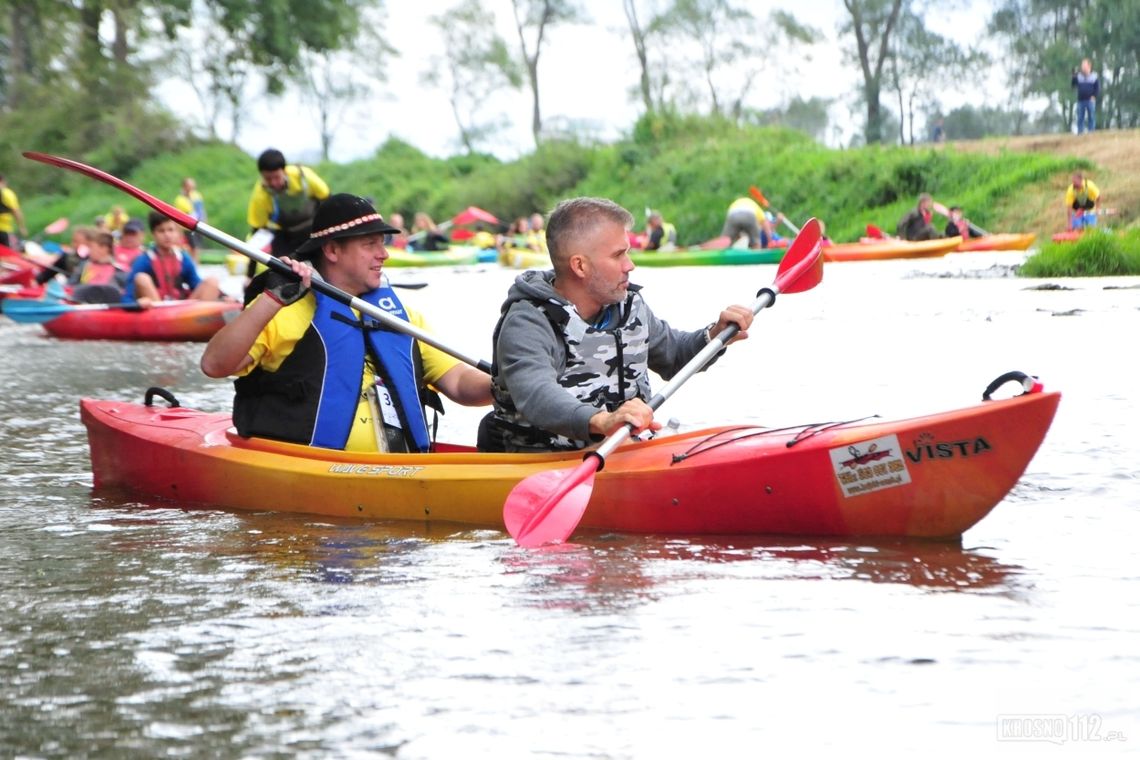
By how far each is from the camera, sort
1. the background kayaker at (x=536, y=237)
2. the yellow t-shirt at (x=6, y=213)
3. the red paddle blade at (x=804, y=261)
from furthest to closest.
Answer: the background kayaker at (x=536, y=237) < the yellow t-shirt at (x=6, y=213) < the red paddle blade at (x=804, y=261)

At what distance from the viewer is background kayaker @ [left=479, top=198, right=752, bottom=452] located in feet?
15.0

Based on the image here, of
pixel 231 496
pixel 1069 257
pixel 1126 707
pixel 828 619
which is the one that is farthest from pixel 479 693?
pixel 1069 257

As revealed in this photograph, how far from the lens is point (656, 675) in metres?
3.39

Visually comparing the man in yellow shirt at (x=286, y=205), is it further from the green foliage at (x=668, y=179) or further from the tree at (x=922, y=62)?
the tree at (x=922, y=62)

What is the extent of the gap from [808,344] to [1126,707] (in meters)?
8.18

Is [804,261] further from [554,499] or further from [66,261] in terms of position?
[66,261]

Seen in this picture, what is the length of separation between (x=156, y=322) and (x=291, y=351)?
7582 mm

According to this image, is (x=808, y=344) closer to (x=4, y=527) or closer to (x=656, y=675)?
(x=4, y=527)

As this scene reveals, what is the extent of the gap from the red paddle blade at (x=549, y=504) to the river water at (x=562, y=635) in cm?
10

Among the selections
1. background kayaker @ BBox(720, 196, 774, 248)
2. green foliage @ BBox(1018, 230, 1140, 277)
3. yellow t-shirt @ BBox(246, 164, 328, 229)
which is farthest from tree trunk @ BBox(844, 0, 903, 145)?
yellow t-shirt @ BBox(246, 164, 328, 229)

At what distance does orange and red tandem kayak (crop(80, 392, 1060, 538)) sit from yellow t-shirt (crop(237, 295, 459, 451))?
16cm

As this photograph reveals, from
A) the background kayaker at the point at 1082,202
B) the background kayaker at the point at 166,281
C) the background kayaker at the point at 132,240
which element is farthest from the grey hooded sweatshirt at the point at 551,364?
the background kayaker at the point at 1082,202

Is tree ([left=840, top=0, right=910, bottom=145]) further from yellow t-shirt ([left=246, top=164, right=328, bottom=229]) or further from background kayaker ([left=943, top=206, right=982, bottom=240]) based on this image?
yellow t-shirt ([left=246, top=164, right=328, bottom=229])

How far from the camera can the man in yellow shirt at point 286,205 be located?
10.0 m
